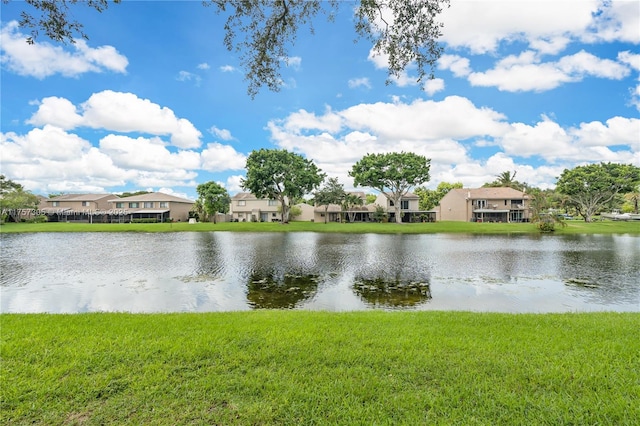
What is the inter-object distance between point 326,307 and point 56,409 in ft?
21.7

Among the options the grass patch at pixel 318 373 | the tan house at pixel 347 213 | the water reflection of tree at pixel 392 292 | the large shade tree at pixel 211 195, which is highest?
the large shade tree at pixel 211 195

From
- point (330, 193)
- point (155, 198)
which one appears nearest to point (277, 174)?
point (330, 193)

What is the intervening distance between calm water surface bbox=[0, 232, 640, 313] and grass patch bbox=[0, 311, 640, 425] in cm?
383

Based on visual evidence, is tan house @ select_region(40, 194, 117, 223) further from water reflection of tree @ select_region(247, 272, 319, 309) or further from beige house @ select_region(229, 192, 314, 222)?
water reflection of tree @ select_region(247, 272, 319, 309)

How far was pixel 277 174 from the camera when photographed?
47531mm

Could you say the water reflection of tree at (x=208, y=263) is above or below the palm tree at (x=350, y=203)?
below

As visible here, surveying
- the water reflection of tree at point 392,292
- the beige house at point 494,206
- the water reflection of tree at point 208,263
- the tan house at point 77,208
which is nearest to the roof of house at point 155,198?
the tan house at point 77,208

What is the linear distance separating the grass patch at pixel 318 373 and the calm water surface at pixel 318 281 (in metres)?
3.83

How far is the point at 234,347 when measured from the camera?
4.67 metres

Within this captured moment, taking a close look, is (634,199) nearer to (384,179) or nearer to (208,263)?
(384,179)

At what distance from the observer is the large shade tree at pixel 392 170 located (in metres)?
49.1

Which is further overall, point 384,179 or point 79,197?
point 79,197

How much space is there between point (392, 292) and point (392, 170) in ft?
130

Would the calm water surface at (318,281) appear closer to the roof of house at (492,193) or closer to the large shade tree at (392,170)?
the large shade tree at (392,170)
